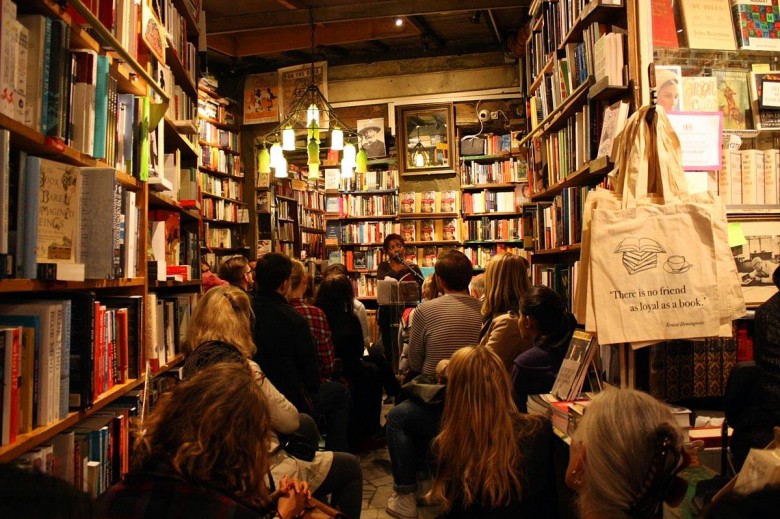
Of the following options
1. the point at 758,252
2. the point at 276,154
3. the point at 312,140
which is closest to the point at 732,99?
the point at 758,252

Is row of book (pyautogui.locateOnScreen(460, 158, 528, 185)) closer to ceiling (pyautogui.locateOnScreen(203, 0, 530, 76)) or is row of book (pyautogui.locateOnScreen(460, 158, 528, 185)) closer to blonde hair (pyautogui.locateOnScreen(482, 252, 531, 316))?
ceiling (pyautogui.locateOnScreen(203, 0, 530, 76))

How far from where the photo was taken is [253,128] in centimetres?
878

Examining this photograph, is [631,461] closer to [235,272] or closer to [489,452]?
[489,452]

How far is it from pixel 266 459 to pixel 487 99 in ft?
23.2

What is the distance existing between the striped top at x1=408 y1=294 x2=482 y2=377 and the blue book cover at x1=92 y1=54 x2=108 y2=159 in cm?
206

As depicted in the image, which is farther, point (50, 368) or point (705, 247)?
point (705, 247)

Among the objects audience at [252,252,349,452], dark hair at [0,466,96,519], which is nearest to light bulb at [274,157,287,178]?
audience at [252,252,349,452]

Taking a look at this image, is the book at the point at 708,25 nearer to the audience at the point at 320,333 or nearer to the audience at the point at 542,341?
the audience at the point at 542,341

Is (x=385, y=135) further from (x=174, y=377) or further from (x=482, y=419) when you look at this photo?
(x=482, y=419)

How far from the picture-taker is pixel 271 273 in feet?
10.7

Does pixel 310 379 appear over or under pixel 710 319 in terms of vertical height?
under

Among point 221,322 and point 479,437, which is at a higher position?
point 221,322

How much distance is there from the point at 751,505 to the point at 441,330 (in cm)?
289

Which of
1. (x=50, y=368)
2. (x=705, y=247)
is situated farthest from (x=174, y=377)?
(x=705, y=247)
